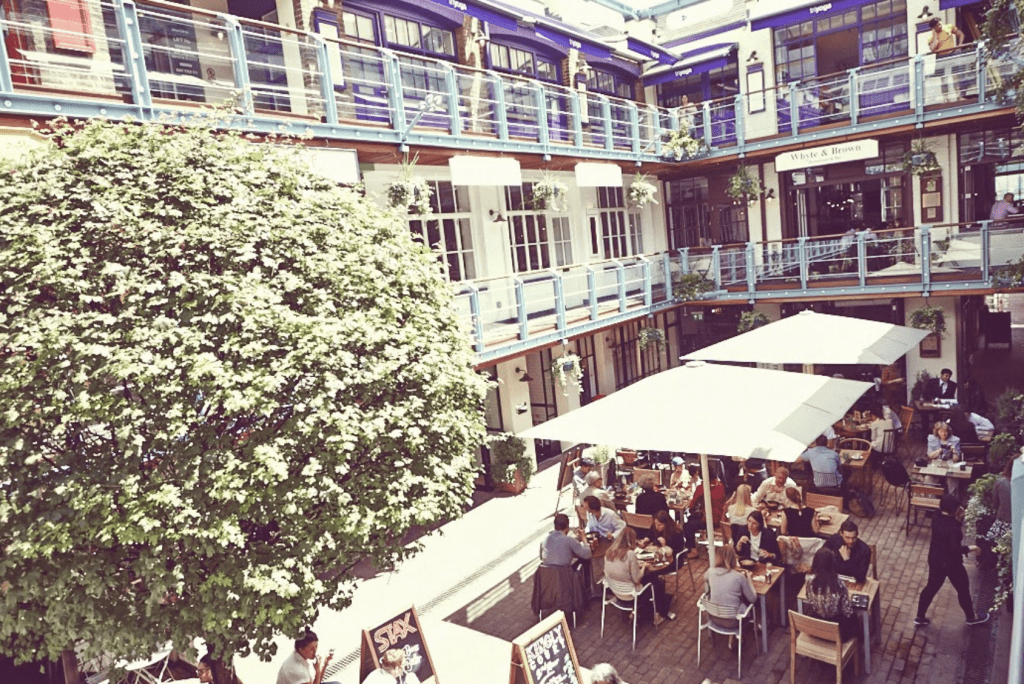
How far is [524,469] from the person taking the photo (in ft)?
47.4

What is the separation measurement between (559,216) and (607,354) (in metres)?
4.27

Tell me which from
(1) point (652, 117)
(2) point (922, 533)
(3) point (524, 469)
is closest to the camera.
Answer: (2) point (922, 533)

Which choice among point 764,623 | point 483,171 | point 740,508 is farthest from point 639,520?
point 483,171

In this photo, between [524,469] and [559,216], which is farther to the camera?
[559,216]

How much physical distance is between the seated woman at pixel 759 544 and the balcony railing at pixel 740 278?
18.3 feet

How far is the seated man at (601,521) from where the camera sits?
9.96 meters

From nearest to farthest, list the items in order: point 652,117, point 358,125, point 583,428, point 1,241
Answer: point 1,241 → point 583,428 → point 358,125 → point 652,117

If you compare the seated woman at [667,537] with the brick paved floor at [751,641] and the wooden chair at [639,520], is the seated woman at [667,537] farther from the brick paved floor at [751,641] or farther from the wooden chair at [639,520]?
the brick paved floor at [751,641]

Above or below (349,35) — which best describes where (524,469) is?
below

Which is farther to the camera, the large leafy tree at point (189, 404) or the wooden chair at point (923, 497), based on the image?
the wooden chair at point (923, 497)

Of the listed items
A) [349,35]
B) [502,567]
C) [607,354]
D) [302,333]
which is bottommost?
[502,567]

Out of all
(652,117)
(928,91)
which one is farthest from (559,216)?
(928,91)

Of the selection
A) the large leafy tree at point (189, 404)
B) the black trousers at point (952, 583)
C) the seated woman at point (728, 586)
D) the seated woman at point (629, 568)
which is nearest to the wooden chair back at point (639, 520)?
the seated woman at point (629, 568)

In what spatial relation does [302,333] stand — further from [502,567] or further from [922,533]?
[922,533]
